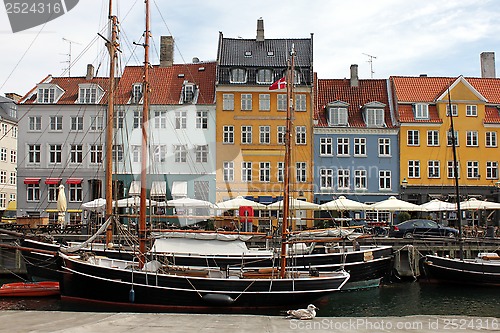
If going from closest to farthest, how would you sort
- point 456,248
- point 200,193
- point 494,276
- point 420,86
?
point 494,276, point 456,248, point 200,193, point 420,86

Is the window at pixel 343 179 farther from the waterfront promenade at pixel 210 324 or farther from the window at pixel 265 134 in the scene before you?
the waterfront promenade at pixel 210 324

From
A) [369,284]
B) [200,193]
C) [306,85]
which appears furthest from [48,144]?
[369,284]

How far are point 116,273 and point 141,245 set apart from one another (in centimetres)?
154

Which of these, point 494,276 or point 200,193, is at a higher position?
point 200,193

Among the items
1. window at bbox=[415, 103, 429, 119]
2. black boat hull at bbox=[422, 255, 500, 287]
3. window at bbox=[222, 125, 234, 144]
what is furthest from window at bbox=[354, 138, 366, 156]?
black boat hull at bbox=[422, 255, 500, 287]

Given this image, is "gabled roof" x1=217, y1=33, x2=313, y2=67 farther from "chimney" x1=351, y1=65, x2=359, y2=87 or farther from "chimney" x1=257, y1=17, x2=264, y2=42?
"chimney" x1=351, y1=65, x2=359, y2=87

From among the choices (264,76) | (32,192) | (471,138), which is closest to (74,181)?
(32,192)

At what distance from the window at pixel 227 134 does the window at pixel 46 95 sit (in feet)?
45.9

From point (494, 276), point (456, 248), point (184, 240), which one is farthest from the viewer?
point (456, 248)

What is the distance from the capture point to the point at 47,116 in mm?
43812

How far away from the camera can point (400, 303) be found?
23484 millimetres

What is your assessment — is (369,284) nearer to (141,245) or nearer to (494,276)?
(494,276)

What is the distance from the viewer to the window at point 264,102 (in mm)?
42938

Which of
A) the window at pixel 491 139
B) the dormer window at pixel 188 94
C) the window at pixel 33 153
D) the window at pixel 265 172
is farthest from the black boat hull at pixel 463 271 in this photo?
the window at pixel 33 153
